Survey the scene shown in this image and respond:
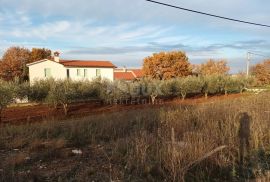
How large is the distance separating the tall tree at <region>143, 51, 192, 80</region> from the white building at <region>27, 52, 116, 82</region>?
249 inches

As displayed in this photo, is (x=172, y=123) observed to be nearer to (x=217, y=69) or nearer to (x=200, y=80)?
(x=200, y=80)

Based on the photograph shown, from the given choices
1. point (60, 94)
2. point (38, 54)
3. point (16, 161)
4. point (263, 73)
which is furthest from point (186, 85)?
point (38, 54)

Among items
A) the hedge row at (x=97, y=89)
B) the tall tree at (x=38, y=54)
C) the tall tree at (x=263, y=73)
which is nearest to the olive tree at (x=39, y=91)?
the hedge row at (x=97, y=89)

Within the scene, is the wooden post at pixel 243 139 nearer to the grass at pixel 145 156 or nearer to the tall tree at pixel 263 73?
the grass at pixel 145 156

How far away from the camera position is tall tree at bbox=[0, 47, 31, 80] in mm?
54719

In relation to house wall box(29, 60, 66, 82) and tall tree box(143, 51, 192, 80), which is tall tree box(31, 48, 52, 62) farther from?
tall tree box(143, 51, 192, 80)

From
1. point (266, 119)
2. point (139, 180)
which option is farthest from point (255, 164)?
point (266, 119)

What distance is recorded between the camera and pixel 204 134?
6.88 metres

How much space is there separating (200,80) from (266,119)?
26.2 metres

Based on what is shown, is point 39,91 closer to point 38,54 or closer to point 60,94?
point 60,94

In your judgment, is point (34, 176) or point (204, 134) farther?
point (204, 134)

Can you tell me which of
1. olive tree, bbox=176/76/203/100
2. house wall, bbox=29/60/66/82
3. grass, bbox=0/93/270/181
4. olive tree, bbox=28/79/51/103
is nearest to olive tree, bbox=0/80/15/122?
olive tree, bbox=28/79/51/103

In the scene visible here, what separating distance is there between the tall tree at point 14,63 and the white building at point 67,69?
6.56 m

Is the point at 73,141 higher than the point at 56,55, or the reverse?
the point at 56,55
